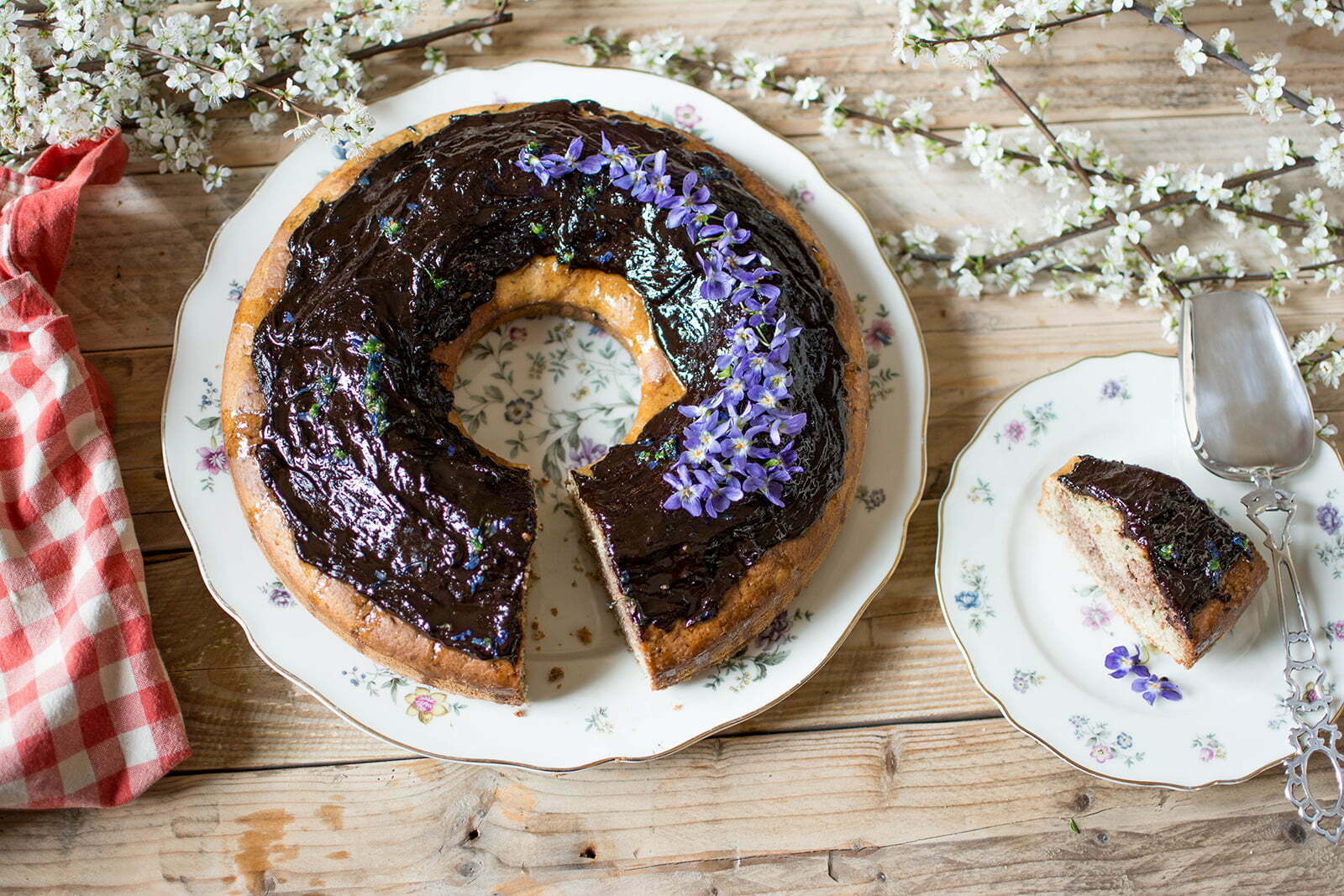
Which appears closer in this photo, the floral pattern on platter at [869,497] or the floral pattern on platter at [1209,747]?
the floral pattern on platter at [1209,747]

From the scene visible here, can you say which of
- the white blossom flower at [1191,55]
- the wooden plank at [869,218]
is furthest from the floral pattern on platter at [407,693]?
the white blossom flower at [1191,55]

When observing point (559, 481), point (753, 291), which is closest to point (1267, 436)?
point (753, 291)

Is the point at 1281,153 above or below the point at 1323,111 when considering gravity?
below

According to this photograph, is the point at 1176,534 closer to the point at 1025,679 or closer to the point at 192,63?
the point at 1025,679

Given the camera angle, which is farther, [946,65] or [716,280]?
[946,65]

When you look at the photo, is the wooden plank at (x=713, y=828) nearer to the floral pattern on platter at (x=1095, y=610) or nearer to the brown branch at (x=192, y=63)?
the floral pattern on platter at (x=1095, y=610)

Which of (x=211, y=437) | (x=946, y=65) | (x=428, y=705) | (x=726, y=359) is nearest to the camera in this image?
(x=726, y=359)

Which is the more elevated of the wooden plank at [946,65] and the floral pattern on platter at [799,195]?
the wooden plank at [946,65]
